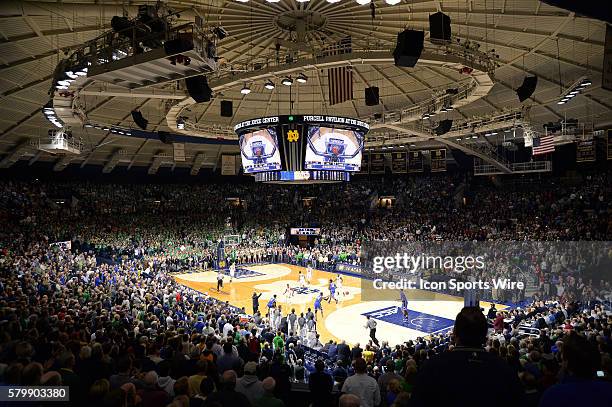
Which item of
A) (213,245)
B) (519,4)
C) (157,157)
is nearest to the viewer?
(519,4)

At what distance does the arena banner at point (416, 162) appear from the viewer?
31783 mm

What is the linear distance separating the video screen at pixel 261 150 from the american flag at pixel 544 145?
1395 cm

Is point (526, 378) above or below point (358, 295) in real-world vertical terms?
above

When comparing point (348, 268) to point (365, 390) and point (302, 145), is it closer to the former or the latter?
point (302, 145)

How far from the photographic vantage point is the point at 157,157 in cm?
4006

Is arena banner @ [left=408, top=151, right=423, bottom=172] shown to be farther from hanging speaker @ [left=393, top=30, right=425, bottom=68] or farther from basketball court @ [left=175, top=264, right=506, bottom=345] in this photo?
hanging speaker @ [left=393, top=30, right=425, bottom=68]

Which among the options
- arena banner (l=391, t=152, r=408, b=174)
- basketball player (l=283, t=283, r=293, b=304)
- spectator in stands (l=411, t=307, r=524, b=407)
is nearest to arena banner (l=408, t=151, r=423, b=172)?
arena banner (l=391, t=152, r=408, b=174)

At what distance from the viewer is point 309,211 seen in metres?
44.5

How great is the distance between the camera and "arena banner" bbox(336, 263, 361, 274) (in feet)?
101

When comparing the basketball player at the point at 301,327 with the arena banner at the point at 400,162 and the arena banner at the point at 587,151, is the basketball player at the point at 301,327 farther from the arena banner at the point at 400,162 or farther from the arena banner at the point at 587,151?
the arena banner at the point at 587,151

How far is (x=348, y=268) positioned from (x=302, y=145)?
14992 millimetres

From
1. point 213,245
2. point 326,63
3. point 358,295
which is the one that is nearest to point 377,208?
point 213,245

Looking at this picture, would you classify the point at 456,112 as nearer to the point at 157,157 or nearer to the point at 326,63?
the point at 326,63

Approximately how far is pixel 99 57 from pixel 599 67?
19.5m
